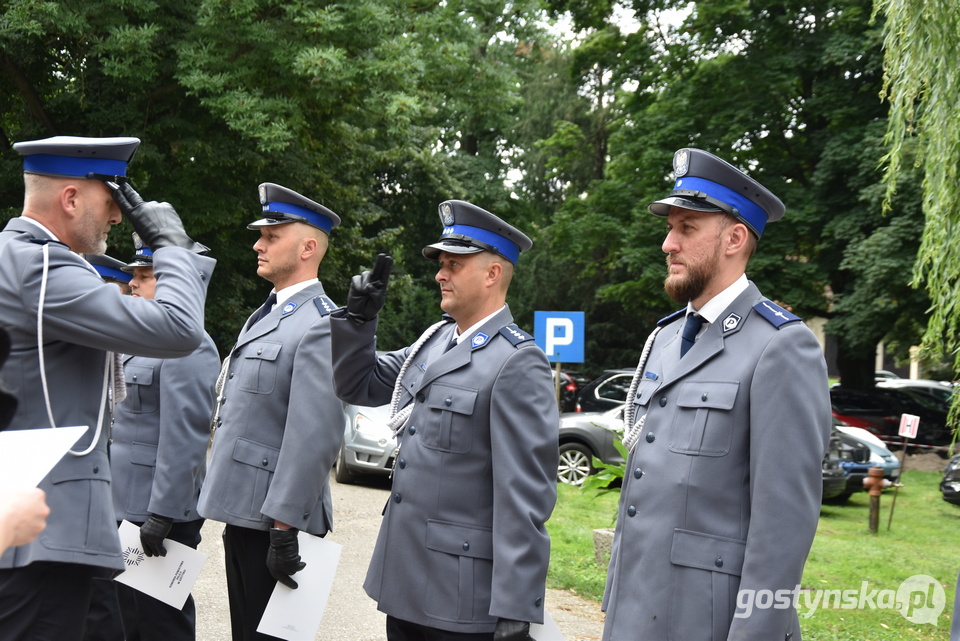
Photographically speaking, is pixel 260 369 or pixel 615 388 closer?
pixel 260 369

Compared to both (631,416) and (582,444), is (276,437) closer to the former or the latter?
(631,416)

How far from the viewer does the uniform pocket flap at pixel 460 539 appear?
355cm

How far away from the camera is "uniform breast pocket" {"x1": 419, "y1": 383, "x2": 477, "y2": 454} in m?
3.65

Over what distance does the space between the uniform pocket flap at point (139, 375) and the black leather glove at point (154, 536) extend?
792mm

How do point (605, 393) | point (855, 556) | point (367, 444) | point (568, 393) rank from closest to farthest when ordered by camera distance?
point (855, 556) < point (367, 444) < point (605, 393) < point (568, 393)

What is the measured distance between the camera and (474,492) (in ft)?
11.8

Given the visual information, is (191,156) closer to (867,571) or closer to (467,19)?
(467,19)

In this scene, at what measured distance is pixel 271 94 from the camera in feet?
46.6

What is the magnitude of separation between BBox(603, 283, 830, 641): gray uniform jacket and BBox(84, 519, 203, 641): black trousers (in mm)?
2590

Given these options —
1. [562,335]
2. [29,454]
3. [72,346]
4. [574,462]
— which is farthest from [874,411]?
[29,454]

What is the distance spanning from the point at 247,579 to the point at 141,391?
1.36 metres

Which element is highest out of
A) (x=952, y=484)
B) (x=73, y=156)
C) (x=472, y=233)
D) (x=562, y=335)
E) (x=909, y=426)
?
(x=73, y=156)

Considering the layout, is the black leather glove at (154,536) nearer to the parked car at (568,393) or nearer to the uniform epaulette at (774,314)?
the uniform epaulette at (774,314)

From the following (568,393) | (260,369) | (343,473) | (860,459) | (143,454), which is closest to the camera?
(260,369)
